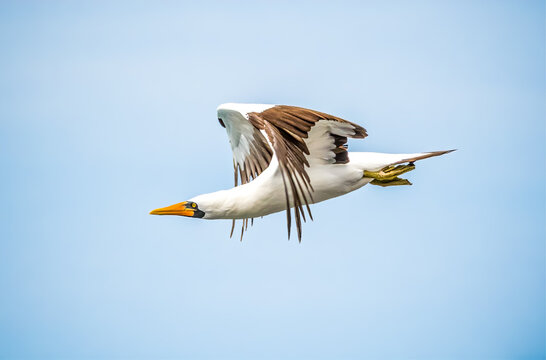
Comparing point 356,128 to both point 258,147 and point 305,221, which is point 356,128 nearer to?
point 305,221

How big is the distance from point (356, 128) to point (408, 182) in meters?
1.39

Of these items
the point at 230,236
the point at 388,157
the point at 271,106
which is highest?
the point at 271,106

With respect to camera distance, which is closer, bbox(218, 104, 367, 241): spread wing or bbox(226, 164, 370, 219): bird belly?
bbox(218, 104, 367, 241): spread wing

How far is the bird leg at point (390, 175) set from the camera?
12.5m

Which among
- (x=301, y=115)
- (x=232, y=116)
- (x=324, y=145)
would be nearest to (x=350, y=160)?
(x=324, y=145)

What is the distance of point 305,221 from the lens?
10.7m

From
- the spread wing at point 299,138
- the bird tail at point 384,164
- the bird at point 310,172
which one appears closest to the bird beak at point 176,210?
the bird at point 310,172

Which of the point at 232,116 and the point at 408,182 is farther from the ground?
the point at 232,116

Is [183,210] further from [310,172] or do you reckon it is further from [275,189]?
[310,172]

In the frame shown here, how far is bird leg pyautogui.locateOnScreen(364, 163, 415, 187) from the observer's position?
12.5 m

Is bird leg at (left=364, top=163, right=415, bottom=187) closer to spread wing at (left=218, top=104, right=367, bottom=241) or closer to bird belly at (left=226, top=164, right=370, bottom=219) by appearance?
bird belly at (left=226, top=164, right=370, bottom=219)

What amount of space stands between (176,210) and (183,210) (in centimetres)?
14

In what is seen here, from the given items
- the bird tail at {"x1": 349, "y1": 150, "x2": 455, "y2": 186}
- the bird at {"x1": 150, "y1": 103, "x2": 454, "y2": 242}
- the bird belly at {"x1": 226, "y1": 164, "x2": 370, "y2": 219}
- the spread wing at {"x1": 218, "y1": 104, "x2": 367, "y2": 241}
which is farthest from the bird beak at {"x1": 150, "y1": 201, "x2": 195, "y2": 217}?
the bird tail at {"x1": 349, "y1": 150, "x2": 455, "y2": 186}

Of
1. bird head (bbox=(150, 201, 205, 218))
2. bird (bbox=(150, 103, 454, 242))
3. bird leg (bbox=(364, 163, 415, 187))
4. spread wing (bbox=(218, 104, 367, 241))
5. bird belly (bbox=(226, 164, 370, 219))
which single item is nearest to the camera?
spread wing (bbox=(218, 104, 367, 241))
